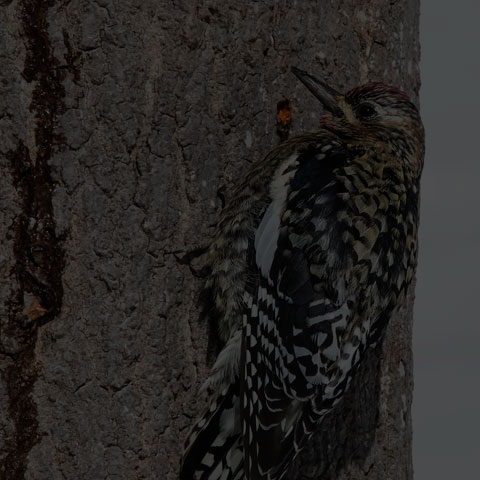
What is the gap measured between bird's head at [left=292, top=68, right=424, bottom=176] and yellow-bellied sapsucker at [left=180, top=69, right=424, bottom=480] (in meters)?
0.01

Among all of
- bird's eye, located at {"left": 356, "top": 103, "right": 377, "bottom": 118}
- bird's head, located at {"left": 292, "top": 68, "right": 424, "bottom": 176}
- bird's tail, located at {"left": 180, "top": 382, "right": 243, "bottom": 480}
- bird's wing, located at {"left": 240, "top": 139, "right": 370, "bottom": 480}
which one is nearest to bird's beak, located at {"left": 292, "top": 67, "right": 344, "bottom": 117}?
bird's head, located at {"left": 292, "top": 68, "right": 424, "bottom": 176}

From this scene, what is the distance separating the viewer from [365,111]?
111 inches

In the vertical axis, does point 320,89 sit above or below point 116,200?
above

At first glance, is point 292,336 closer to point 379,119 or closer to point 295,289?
point 295,289

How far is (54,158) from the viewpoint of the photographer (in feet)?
6.77

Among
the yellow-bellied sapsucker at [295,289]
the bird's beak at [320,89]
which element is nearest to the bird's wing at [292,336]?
the yellow-bellied sapsucker at [295,289]

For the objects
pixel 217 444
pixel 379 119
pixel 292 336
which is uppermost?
pixel 379 119

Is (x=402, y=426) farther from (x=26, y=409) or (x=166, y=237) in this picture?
(x=26, y=409)

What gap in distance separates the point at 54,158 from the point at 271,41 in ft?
2.45

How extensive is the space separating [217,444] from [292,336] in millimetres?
365

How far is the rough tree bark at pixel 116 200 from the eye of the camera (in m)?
2.03

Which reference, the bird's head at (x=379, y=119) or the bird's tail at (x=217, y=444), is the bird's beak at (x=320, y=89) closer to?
the bird's head at (x=379, y=119)

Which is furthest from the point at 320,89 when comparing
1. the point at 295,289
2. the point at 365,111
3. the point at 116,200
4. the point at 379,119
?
the point at 116,200

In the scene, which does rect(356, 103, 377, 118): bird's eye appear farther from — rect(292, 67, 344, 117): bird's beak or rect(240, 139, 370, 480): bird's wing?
rect(240, 139, 370, 480): bird's wing
